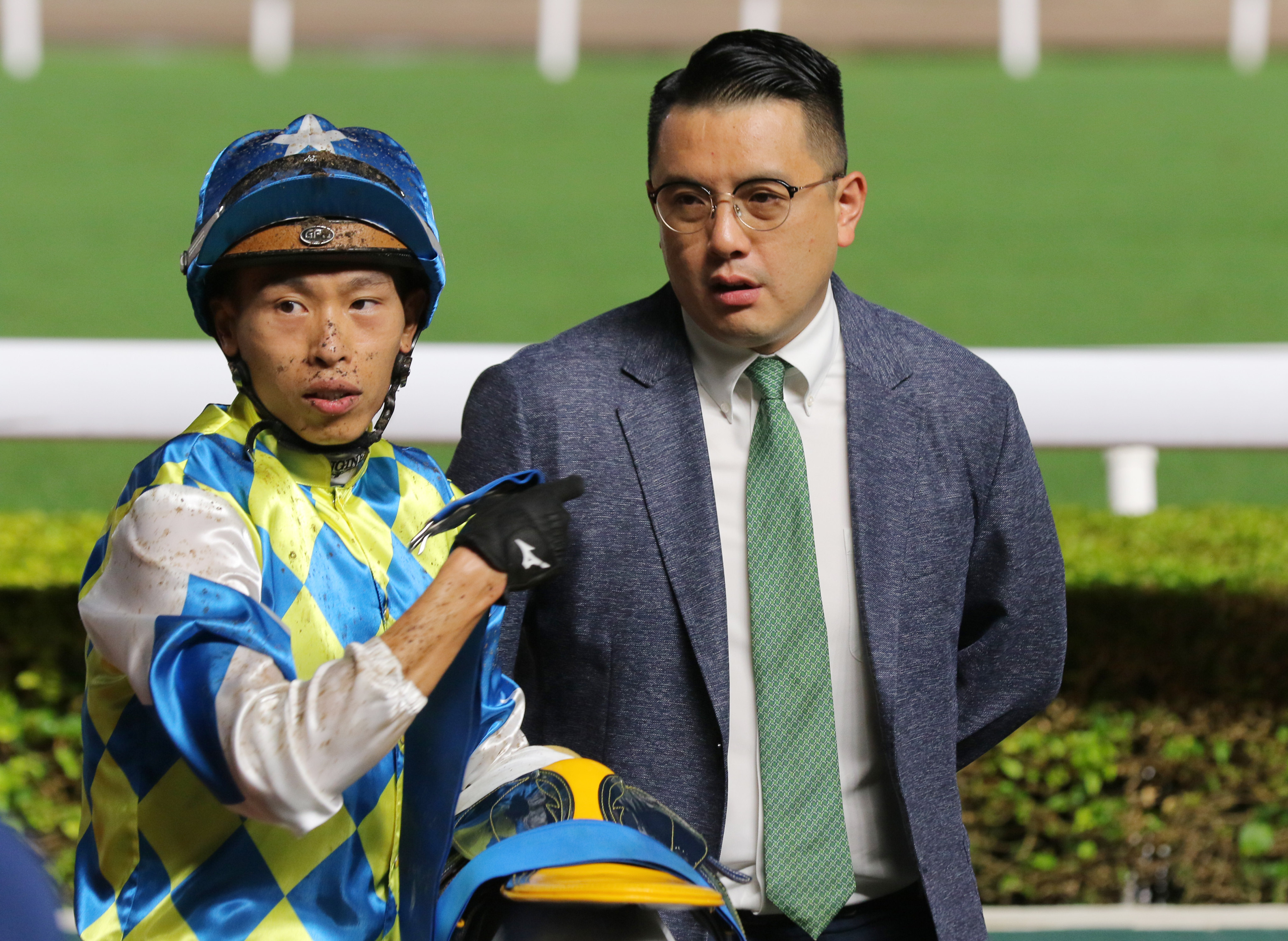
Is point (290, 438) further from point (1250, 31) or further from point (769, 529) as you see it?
point (1250, 31)

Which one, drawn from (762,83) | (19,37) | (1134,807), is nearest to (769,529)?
(762,83)

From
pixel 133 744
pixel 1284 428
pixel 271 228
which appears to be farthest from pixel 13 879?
pixel 1284 428

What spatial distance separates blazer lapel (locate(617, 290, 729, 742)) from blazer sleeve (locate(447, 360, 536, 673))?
158mm

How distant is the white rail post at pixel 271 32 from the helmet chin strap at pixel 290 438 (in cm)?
2067

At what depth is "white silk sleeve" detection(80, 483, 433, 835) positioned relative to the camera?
1.52 m

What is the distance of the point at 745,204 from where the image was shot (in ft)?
7.74

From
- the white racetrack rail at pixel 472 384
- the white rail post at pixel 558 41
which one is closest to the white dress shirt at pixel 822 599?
the white racetrack rail at pixel 472 384

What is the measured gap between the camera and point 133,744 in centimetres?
174

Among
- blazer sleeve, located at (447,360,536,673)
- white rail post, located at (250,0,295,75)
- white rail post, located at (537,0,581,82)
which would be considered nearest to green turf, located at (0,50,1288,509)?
white rail post, located at (537,0,581,82)

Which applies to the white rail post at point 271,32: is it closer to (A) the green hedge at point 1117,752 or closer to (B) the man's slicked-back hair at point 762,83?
(A) the green hedge at point 1117,752

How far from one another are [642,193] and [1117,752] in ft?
36.1

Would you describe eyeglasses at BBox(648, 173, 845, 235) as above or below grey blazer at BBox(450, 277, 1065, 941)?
above

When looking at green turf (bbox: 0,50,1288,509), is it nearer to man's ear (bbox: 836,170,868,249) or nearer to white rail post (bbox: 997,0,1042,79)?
white rail post (bbox: 997,0,1042,79)

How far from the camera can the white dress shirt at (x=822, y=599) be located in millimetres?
2369
